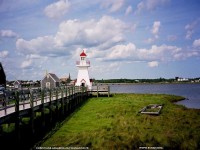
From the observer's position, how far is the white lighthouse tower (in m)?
48.2

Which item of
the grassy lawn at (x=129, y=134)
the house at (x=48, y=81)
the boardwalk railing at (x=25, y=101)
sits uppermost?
the house at (x=48, y=81)

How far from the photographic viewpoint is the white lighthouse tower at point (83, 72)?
158 feet

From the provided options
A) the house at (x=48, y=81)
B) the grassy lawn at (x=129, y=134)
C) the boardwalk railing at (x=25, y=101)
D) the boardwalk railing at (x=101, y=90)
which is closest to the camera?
the boardwalk railing at (x=25, y=101)

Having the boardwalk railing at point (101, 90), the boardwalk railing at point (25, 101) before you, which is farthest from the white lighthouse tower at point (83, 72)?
the boardwalk railing at point (25, 101)

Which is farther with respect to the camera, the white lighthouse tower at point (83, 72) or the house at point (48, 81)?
the house at point (48, 81)

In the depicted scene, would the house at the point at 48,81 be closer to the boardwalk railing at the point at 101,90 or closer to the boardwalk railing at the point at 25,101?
the boardwalk railing at the point at 101,90

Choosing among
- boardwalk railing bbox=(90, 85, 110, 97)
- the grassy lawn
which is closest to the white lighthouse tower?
boardwalk railing bbox=(90, 85, 110, 97)

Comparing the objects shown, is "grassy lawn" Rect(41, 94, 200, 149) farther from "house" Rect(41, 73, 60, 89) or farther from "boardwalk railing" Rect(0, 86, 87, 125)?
"house" Rect(41, 73, 60, 89)

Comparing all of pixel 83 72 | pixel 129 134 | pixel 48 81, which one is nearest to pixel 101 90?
pixel 83 72

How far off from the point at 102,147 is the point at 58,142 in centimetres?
245

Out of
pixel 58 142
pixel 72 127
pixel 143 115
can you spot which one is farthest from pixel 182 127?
pixel 58 142

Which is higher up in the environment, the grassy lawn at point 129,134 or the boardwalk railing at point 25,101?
the boardwalk railing at point 25,101

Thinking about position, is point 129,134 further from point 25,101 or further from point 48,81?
point 48,81

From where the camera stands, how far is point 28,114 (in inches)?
637
